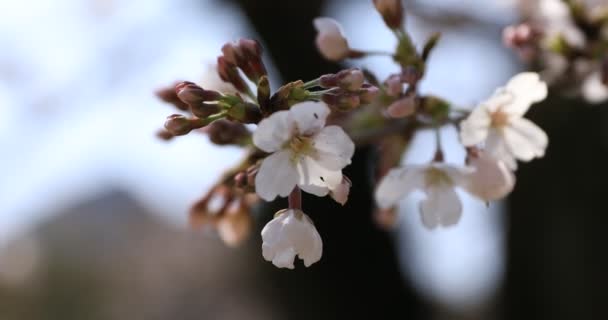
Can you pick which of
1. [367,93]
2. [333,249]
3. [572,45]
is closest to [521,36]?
[572,45]

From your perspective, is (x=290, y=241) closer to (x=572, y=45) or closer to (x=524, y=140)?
(x=524, y=140)

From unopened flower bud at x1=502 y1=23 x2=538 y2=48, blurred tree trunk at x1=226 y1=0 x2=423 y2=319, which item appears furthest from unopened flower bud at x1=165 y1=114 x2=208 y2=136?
blurred tree trunk at x1=226 y1=0 x2=423 y2=319

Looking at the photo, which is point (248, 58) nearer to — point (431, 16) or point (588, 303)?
point (588, 303)

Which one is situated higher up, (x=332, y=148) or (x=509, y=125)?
(x=332, y=148)

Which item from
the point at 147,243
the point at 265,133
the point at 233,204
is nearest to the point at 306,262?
the point at 265,133

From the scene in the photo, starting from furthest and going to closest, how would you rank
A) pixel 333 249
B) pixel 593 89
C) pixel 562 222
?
pixel 333 249 < pixel 562 222 < pixel 593 89

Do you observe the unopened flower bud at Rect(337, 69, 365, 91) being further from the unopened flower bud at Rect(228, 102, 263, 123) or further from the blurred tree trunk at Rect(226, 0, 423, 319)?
the blurred tree trunk at Rect(226, 0, 423, 319)

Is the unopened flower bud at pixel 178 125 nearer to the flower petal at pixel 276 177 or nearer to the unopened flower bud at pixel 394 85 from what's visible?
the flower petal at pixel 276 177
